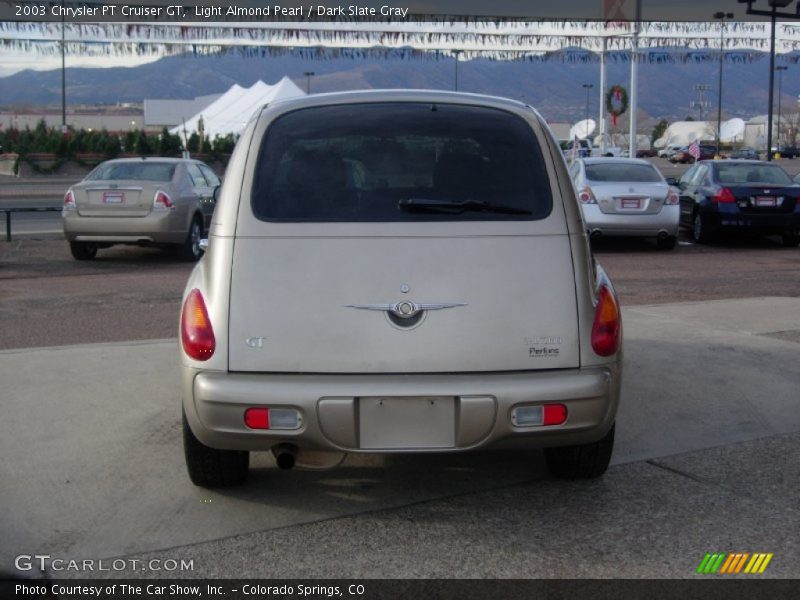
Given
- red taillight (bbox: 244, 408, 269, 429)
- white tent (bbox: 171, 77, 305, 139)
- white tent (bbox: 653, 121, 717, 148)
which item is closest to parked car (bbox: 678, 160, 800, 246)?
red taillight (bbox: 244, 408, 269, 429)

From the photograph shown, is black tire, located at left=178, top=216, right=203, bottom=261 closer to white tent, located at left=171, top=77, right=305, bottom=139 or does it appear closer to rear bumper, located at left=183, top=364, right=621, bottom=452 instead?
rear bumper, located at left=183, top=364, right=621, bottom=452

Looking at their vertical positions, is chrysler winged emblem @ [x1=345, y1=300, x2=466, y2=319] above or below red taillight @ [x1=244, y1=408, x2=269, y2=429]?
above

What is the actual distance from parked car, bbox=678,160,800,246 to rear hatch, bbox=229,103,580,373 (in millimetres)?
13567

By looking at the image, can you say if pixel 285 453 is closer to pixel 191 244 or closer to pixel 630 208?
pixel 191 244

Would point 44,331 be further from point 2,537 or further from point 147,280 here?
point 2,537

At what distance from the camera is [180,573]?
13.3 ft

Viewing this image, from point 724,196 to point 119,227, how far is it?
9.84m

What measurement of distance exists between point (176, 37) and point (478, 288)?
20.3 metres

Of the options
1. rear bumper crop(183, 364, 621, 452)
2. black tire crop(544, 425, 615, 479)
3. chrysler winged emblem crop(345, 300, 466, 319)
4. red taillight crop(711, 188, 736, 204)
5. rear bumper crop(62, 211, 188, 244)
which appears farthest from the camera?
red taillight crop(711, 188, 736, 204)

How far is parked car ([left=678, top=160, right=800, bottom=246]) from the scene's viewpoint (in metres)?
17.4

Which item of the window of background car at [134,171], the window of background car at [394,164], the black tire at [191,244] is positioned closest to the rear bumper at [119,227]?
the black tire at [191,244]

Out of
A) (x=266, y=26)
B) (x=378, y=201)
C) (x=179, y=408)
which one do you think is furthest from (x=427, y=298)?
(x=266, y=26)

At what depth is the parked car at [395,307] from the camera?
13.9 ft

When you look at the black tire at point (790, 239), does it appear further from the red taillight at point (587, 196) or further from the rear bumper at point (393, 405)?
the rear bumper at point (393, 405)
